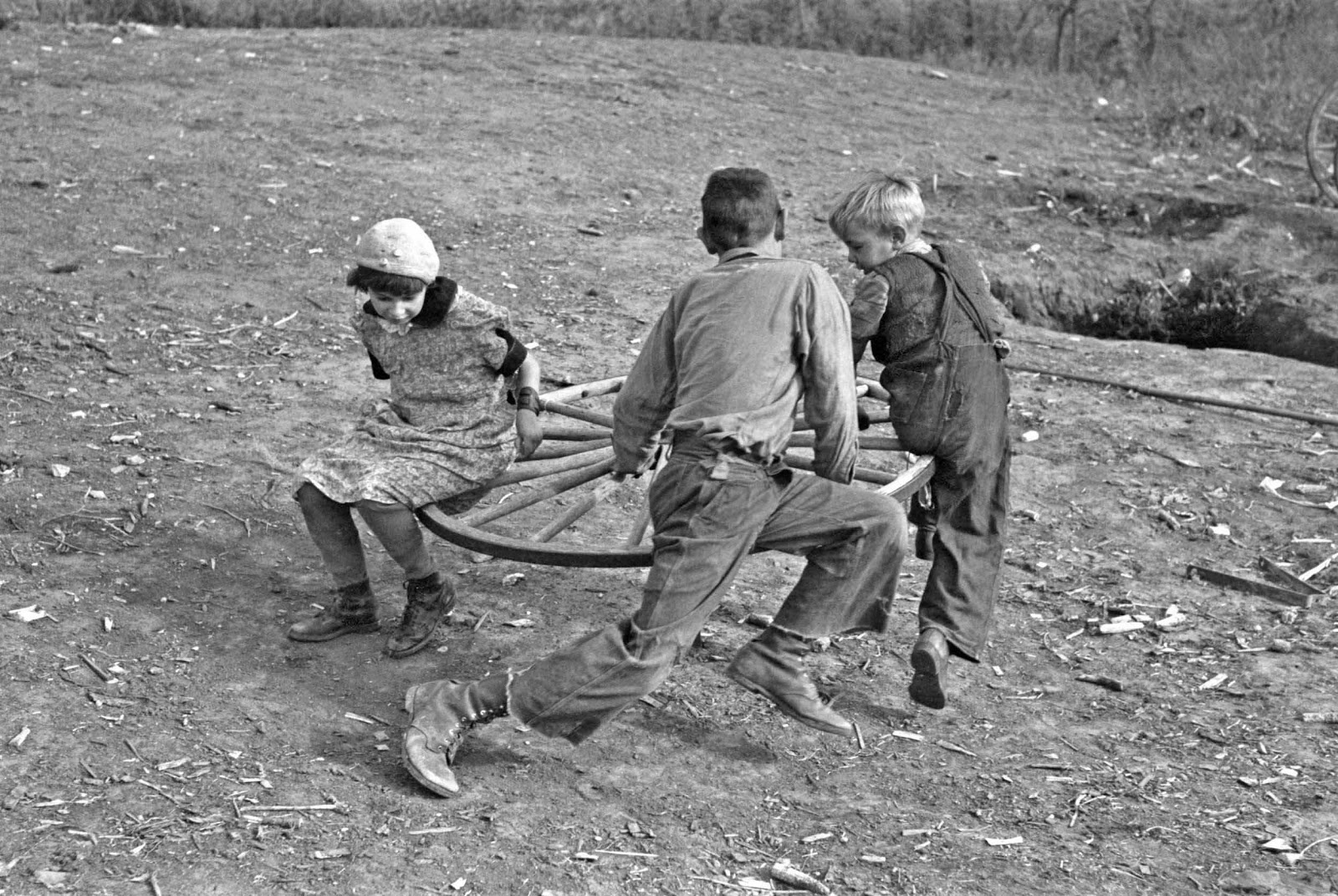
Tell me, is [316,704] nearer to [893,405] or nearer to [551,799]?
[551,799]

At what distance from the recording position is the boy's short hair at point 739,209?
339 centimetres

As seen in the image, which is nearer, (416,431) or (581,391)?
(416,431)

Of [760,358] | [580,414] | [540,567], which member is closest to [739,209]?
[760,358]

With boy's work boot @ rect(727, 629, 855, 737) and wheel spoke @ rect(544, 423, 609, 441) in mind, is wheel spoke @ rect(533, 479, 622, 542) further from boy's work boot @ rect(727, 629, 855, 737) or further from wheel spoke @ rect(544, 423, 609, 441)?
boy's work boot @ rect(727, 629, 855, 737)

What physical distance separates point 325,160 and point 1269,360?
4.94m

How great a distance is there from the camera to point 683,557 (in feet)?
11.1

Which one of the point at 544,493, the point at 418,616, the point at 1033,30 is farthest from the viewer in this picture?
the point at 1033,30

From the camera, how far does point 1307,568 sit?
5125mm

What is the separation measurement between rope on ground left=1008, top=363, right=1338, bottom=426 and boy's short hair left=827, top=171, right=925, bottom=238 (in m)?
3.01

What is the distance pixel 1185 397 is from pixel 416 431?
3.86m

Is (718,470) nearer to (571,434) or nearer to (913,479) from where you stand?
(913,479)

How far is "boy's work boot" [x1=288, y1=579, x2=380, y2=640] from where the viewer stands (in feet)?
13.6

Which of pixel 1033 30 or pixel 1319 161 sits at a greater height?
pixel 1033 30

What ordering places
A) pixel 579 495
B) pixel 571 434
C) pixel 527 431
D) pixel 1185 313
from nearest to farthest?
pixel 527 431, pixel 571 434, pixel 579 495, pixel 1185 313
